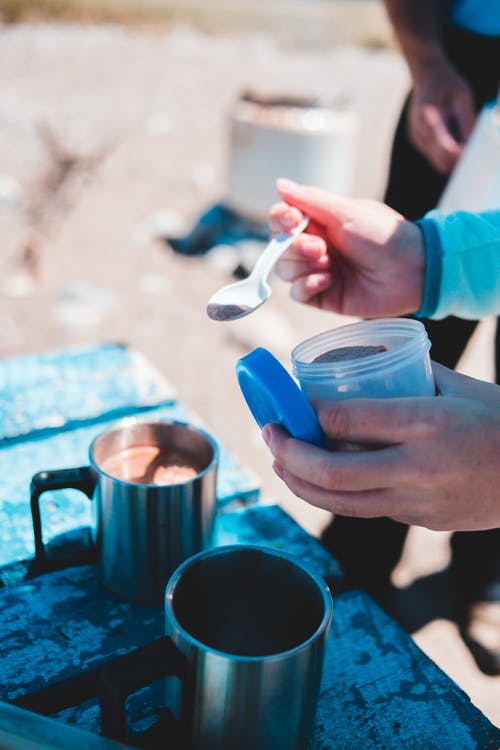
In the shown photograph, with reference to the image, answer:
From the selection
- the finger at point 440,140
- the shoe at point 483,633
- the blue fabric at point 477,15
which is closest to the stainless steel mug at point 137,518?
the finger at point 440,140

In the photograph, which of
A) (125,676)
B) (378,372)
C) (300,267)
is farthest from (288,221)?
(125,676)

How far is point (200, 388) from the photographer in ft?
9.02

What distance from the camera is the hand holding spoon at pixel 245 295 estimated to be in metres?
0.91

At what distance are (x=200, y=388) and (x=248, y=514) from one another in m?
1.72

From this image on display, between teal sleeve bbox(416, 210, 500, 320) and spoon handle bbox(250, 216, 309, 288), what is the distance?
218mm

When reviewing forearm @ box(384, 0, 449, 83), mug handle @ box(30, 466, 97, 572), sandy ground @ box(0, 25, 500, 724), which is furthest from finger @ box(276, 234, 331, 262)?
sandy ground @ box(0, 25, 500, 724)

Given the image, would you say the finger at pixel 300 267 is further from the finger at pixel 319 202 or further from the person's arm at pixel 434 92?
the person's arm at pixel 434 92

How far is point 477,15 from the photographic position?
1.58 meters

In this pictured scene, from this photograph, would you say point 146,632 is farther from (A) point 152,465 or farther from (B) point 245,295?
Answer: (B) point 245,295

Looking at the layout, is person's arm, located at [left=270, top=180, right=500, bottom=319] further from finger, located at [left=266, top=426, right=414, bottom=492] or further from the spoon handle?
finger, located at [left=266, top=426, right=414, bottom=492]

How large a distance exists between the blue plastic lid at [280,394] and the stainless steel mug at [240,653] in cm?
14

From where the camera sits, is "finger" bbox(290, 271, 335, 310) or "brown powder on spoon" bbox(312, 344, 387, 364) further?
"finger" bbox(290, 271, 335, 310)

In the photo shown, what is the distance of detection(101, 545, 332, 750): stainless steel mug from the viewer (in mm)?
594

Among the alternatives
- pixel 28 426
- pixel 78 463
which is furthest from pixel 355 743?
pixel 28 426
